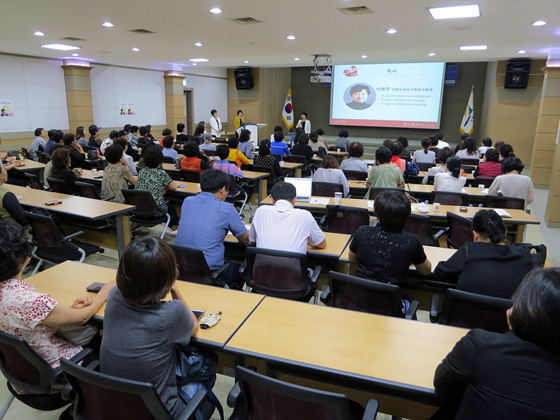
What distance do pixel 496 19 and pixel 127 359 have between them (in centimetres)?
615

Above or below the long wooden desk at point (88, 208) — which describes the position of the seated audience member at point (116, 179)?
above

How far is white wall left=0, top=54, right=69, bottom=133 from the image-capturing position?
9359 millimetres

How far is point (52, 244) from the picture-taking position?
3490 millimetres

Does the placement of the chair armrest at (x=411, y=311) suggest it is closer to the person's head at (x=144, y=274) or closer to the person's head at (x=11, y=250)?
the person's head at (x=144, y=274)

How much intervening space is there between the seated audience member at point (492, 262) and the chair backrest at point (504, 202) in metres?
2.59

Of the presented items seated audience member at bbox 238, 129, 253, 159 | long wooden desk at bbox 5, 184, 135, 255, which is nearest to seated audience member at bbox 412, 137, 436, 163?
seated audience member at bbox 238, 129, 253, 159

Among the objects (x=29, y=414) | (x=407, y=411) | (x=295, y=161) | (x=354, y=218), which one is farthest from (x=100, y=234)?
(x=295, y=161)

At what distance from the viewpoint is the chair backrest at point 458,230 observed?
3648 millimetres

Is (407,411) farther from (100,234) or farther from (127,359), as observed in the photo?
(100,234)

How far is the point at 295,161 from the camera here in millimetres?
8508

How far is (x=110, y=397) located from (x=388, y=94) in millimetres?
13118

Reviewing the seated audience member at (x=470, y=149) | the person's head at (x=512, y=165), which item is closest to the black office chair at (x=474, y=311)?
the person's head at (x=512, y=165)

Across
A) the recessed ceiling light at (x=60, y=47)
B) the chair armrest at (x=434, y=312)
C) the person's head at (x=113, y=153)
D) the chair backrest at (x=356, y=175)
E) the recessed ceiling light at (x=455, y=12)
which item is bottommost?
the chair armrest at (x=434, y=312)

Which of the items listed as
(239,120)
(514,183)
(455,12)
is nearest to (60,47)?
(239,120)
